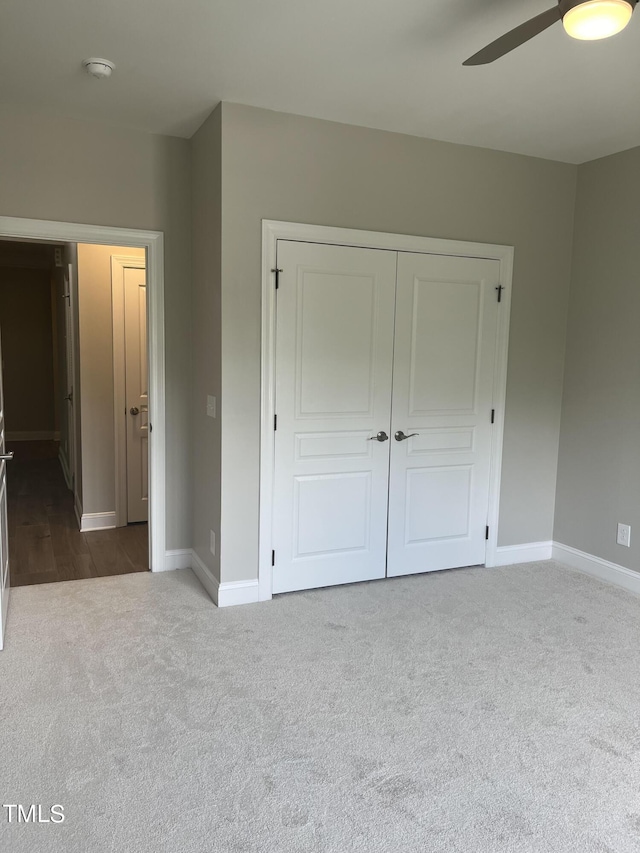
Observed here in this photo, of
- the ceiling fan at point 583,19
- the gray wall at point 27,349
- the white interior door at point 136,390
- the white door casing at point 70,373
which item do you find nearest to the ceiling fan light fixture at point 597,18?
the ceiling fan at point 583,19

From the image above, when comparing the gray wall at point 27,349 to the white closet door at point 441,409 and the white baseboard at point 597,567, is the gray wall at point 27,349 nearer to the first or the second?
the white closet door at point 441,409

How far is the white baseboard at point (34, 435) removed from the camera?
881 centimetres

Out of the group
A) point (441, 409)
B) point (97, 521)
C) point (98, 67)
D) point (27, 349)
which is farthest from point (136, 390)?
point (27, 349)

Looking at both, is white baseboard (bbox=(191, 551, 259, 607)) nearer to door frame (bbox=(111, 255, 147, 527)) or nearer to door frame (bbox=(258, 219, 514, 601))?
door frame (bbox=(258, 219, 514, 601))

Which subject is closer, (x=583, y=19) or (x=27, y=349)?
(x=583, y=19)

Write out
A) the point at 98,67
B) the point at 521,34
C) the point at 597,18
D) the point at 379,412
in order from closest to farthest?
the point at 597,18 < the point at 521,34 < the point at 98,67 < the point at 379,412

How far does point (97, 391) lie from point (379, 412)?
2411 millimetres

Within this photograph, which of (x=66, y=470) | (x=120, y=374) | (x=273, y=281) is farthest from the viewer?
(x=66, y=470)

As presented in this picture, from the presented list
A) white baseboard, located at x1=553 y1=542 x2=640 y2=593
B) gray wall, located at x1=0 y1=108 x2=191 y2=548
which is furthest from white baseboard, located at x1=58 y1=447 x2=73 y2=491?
white baseboard, located at x1=553 y1=542 x2=640 y2=593

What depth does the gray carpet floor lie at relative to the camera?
188 cm

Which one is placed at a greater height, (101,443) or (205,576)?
(101,443)

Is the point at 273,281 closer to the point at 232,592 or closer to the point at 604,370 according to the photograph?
the point at 232,592

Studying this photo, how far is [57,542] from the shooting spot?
14.7ft

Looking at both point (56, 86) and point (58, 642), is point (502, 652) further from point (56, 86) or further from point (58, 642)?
point (56, 86)
